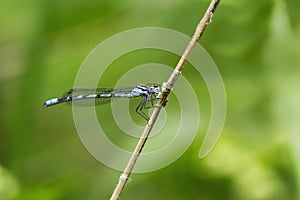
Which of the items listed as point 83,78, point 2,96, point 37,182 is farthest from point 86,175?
point 2,96

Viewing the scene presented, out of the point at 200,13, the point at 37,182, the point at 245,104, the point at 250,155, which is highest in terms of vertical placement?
the point at 200,13

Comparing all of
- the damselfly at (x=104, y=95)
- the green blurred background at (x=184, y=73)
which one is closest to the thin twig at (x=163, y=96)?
the damselfly at (x=104, y=95)

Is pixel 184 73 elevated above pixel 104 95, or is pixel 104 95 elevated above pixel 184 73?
pixel 184 73

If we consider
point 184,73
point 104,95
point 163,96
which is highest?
point 184,73

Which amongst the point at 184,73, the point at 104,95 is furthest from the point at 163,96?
the point at 184,73

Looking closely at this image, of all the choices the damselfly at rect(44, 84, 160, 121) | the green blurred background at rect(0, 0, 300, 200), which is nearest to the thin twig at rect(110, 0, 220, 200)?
the damselfly at rect(44, 84, 160, 121)

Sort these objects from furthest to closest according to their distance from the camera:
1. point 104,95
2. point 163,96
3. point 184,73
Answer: point 184,73 < point 104,95 < point 163,96

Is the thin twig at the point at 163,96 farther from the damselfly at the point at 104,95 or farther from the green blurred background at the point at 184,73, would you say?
the green blurred background at the point at 184,73

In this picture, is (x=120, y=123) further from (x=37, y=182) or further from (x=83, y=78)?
(x=37, y=182)

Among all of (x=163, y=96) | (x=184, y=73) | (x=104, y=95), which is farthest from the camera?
(x=184, y=73)

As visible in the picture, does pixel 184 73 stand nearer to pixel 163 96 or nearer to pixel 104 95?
pixel 104 95
